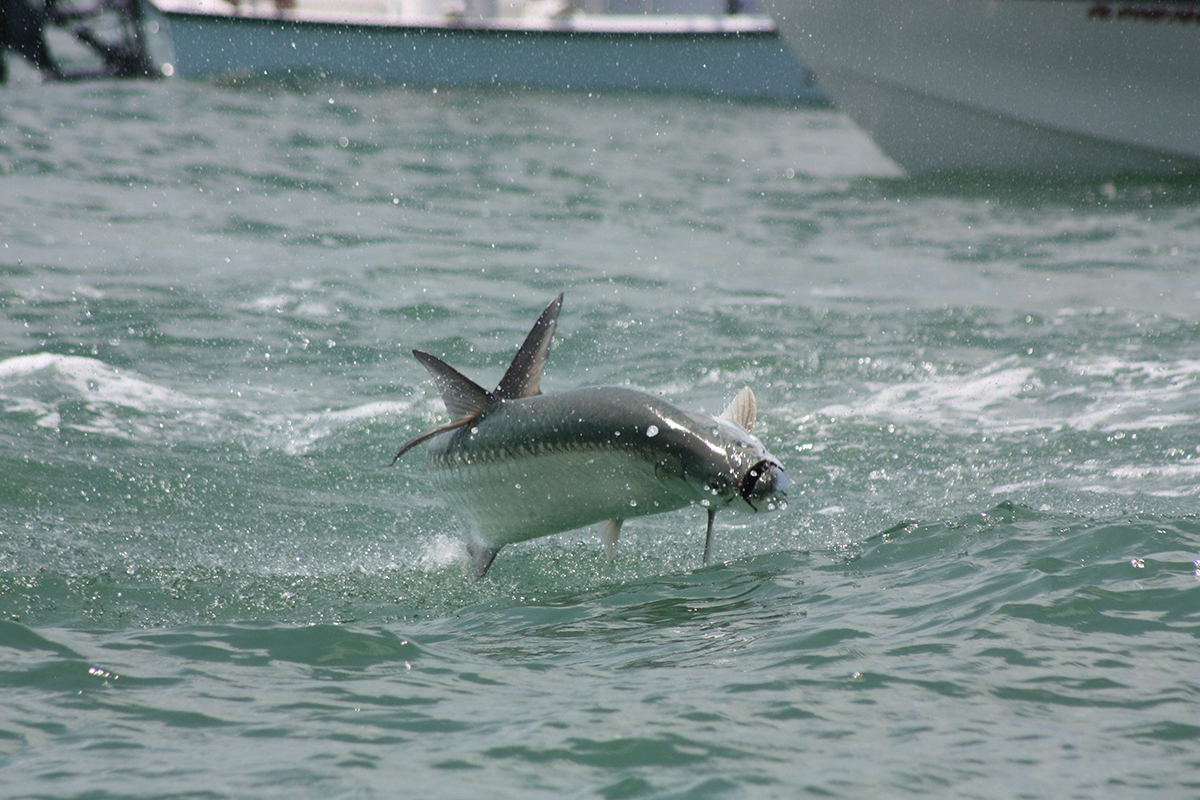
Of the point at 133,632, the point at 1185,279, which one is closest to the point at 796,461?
the point at 133,632

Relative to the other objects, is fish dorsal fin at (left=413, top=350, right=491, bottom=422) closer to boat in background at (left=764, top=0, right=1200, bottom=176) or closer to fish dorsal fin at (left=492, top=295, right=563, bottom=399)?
fish dorsal fin at (left=492, top=295, right=563, bottom=399)

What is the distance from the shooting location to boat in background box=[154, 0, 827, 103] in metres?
22.8

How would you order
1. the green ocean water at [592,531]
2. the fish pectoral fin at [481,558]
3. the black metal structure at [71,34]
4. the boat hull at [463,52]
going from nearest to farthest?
the green ocean water at [592,531], the fish pectoral fin at [481,558], the black metal structure at [71,34], the boat hull at [463,52]

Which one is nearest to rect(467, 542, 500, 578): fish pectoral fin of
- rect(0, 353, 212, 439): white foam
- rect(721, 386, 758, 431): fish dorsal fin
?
rect(721, 386, 758, 431): fish dorsal fin

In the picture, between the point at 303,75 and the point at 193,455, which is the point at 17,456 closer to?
the point at 193,455

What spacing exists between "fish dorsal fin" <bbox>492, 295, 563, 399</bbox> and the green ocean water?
789 mm

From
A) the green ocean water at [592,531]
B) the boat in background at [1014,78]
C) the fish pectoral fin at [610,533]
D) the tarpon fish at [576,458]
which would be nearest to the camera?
the green ocean water at [592,531]

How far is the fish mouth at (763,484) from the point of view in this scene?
3172mm

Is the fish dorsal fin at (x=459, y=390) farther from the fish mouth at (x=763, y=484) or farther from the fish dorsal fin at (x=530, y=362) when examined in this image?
the fish mouth at (x=763, y=484)

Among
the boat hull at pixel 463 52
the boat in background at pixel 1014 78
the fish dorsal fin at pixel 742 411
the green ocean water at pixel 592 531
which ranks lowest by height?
the green ocean water at pixel 592 531

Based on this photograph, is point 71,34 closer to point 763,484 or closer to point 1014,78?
point 1014,78

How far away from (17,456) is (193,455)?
0.83 m

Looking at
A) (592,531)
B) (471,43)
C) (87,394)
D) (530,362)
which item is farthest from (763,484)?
(471,43)

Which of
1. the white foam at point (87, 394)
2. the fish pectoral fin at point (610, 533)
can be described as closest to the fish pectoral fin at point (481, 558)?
the fish pectoral fin at point (610, 533)
